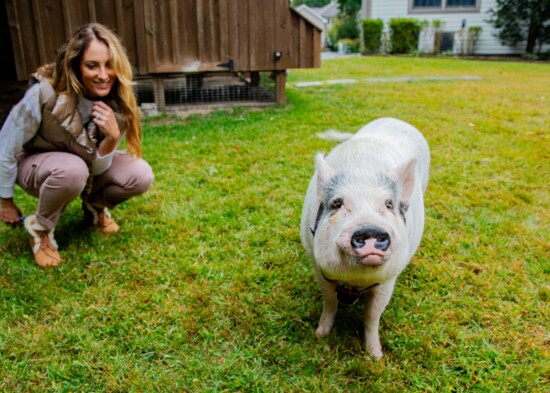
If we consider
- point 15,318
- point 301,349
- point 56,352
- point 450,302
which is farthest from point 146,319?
point 450,302

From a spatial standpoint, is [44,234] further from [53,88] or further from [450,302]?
[450,302]

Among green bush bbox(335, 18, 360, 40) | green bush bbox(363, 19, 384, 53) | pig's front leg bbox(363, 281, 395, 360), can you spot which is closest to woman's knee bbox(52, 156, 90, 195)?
pig's front leg bbox(363, 281, 395, 360)

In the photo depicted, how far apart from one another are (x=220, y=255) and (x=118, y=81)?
4.51ft

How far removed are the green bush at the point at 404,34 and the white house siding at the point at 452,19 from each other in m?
0.54

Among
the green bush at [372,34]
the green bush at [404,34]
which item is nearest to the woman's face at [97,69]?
the green bush at [404,34]

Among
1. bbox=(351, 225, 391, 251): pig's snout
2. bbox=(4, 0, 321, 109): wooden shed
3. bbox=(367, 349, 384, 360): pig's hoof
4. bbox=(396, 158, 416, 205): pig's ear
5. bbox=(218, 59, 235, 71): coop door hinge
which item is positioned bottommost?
bbox=(367, 349, 384, 360): pig's hoof

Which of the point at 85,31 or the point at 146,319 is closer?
the point at 146,319

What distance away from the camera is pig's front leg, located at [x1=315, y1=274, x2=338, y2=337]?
238 cm

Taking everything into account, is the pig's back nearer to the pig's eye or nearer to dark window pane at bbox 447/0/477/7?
the pig's eye

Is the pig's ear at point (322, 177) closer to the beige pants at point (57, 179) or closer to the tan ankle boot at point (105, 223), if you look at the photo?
the beige pants at point (57, 179)

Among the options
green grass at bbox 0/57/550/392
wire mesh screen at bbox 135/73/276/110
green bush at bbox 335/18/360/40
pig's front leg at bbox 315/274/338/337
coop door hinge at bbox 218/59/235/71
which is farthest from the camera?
green bush at bbox 335/18/360/40

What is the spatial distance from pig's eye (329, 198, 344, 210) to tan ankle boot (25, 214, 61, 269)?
2.09 meters

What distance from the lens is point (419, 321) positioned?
261 cm

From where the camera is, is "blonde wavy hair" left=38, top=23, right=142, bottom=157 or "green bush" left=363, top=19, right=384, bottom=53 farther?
Answer: "green bush" left=363, top=19, right=384, bottom=53
